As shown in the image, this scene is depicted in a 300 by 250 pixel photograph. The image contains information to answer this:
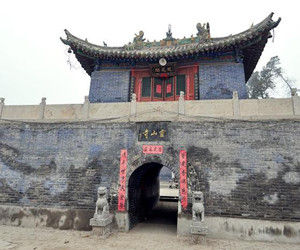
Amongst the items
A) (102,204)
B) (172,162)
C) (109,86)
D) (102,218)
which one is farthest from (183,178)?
(109,86)

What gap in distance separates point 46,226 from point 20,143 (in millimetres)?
3452

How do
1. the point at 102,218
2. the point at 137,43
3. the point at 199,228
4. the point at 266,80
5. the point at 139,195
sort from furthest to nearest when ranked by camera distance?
the point at 266,80
the point at 137,43
the point at 139,195
the point at 102,218
the point at 199,228

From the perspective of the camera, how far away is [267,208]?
6828 millimetres

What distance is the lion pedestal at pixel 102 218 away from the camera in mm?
6801

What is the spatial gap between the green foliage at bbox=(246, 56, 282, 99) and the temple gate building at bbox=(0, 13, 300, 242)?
18.0m

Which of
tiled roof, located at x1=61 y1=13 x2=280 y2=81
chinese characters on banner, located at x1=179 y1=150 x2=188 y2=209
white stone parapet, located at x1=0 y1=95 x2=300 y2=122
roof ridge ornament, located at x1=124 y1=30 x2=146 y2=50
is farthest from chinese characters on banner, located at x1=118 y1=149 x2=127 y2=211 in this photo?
roof ridge ornament, located at x1=124 y1=30 x2=146 y2=50

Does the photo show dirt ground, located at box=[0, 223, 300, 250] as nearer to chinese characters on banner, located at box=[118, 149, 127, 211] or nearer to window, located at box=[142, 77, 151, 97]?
chinese characters on banner, located at box=[118, 149, 127, 211]

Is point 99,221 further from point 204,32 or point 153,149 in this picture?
point 204,32

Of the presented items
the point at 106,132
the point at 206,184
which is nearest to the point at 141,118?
the point at 106,132

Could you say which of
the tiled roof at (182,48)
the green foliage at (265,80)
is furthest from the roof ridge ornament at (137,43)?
the green foliage at (265,80)

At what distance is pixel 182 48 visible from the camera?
1048 centimetres

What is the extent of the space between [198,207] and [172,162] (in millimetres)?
1762

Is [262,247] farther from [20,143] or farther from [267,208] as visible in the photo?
[20,143]

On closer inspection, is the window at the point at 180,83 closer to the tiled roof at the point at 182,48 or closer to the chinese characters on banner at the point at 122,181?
the tiled roof at the point at 182,48
